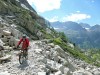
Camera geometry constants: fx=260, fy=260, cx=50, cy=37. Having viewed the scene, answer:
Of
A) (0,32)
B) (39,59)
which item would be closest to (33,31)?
(0,32)

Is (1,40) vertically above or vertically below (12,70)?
above

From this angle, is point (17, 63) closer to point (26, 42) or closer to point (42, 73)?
point (26, 42)

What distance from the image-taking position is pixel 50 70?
2877 centimetres

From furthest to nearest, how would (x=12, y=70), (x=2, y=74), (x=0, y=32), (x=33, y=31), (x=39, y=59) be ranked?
(x=33, y=31) < (x=0, y=32) < (x=39, y=59) < (x=12, y=70) < (x=2, y=74)

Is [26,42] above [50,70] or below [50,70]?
above

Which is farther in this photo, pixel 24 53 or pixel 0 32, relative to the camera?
pixel 0 32

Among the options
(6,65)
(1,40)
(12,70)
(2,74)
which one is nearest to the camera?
(2,74)

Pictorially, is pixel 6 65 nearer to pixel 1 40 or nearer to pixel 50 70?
pixel 50 70

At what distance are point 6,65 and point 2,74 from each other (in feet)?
14.7

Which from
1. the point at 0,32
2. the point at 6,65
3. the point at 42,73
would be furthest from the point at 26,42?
the point at 0,32

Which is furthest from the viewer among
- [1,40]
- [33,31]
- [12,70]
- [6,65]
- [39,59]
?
[33,31]

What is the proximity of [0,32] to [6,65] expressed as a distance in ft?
48.1

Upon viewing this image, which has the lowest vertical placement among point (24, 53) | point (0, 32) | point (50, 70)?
point (50, 70)

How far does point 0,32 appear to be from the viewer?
42.1 m
